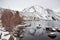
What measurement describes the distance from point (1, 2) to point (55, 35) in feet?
5.41

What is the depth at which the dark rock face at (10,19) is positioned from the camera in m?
2.48

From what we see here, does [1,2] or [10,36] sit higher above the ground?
[1,2]

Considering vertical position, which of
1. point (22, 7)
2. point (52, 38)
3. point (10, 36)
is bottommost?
point (52, 38)

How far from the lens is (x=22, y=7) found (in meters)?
2.73

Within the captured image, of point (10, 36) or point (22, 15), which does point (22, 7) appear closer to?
point (22, 15)

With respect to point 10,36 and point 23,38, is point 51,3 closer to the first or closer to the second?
point 23,38

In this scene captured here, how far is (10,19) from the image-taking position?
2.53 metres

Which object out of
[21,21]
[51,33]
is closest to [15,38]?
[21,21]

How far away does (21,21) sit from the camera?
2.58m

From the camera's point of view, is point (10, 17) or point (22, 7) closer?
point (10, 17)

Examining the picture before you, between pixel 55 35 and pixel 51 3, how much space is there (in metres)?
0.86

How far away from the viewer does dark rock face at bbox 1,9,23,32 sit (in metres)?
2.48

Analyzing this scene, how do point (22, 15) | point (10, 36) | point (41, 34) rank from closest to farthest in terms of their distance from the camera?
point (10, 36) < point (22, 15) < point (41, 34)

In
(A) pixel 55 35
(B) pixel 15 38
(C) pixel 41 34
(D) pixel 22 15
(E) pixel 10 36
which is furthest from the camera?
(C) pixel 41 34
